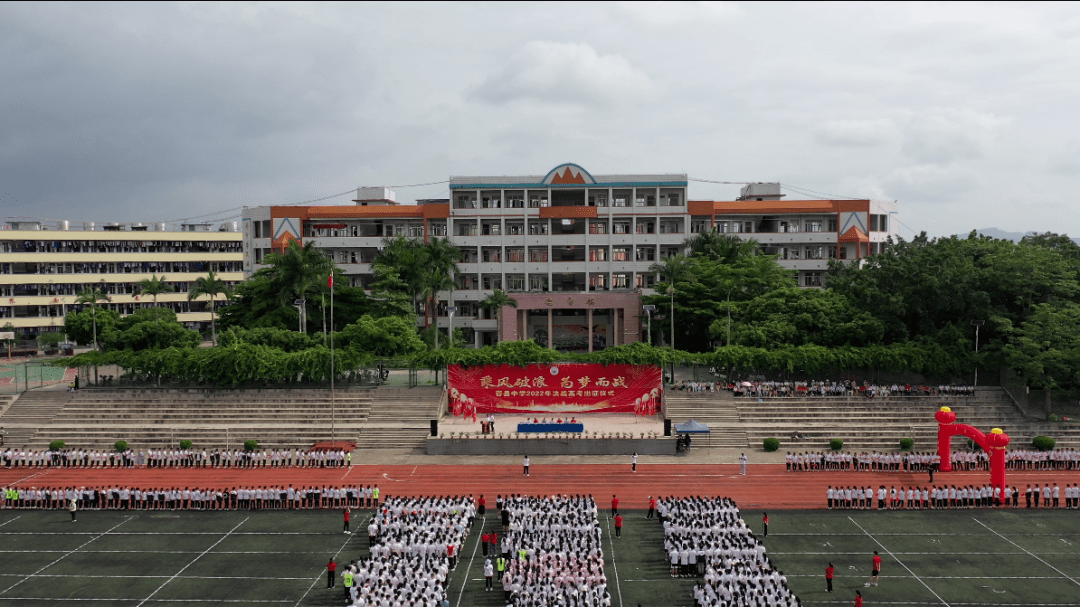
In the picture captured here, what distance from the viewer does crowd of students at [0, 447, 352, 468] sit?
38344 mm

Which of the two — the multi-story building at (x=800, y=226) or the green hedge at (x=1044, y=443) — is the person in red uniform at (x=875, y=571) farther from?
the multi-story building at (x=800, y=226)

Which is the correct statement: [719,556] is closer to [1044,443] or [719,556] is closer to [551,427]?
[551,427]

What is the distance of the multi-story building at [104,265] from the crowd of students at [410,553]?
6793 cm

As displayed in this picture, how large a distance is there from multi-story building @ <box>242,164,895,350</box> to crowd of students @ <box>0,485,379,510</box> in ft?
121

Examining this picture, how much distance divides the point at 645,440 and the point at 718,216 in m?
39.4

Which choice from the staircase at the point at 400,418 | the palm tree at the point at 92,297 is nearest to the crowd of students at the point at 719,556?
the staircase at the point at 400,418

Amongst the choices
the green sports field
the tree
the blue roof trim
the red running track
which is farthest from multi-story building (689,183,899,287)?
the green sports field

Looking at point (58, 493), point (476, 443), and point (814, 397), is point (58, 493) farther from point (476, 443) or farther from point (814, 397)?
point (814, 397)

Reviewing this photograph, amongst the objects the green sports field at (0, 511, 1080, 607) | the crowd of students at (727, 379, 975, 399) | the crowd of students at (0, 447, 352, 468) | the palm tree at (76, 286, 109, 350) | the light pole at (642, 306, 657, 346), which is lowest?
the green sports field at (0, 511, 1080, 607)

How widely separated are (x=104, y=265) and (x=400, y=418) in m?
57.9

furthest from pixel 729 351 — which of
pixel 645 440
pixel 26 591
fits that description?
pixel 26 591

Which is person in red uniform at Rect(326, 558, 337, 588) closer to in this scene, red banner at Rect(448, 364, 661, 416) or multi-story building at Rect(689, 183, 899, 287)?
red banner at Rect(448, 364, 661, 416)

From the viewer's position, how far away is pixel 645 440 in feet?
130

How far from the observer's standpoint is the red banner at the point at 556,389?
45562 millimetres
